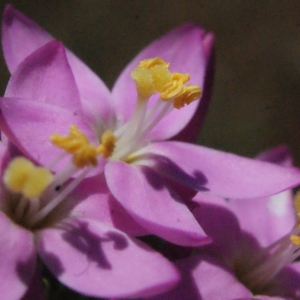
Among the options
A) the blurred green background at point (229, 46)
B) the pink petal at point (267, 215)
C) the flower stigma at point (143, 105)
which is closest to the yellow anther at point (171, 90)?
the flower stigma at point (143, 105)

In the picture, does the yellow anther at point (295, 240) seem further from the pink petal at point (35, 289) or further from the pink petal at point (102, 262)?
the pink petal at point (35, 289)

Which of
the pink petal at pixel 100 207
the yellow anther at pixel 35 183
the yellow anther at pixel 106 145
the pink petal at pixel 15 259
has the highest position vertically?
the yellow anther at pixel 106 145

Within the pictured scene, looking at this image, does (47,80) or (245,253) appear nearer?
(47,80)

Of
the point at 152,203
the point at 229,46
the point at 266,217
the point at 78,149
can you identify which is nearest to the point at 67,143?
the point at 78,149

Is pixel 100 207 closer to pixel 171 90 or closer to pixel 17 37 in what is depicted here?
pixel 171 90

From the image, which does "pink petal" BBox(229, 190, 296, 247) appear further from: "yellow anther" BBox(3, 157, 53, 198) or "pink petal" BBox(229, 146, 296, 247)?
"yellow anther" BBox(3, 157, 53, 198)

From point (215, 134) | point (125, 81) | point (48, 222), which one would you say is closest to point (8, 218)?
point (48, 222)
